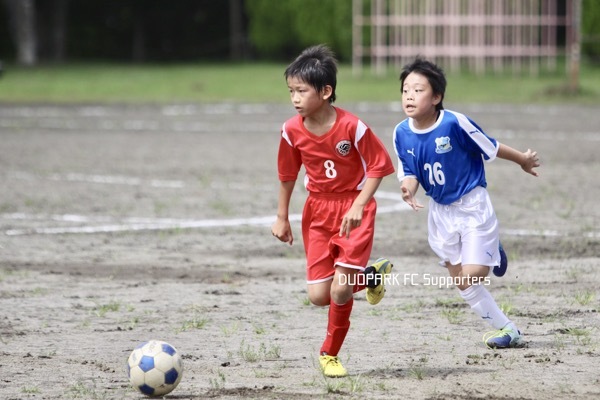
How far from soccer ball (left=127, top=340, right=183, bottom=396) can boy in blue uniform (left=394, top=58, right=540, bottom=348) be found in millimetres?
1577

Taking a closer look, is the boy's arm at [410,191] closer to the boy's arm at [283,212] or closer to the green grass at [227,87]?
the boy's arm at [283,212]

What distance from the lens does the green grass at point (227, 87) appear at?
25.4 meters

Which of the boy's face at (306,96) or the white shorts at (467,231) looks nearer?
the boy's face at (306,96)

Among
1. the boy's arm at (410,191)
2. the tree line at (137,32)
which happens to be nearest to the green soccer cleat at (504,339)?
the boy's arm at (410,191)

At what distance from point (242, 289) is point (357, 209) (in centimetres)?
248

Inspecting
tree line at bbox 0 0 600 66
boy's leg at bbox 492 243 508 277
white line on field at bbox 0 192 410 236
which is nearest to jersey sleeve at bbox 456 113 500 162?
boy's leg at bbox 492 243 508 277

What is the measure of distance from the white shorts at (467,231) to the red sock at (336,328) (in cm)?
76

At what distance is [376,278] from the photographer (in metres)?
6.32

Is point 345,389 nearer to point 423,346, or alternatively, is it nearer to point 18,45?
point 423,346

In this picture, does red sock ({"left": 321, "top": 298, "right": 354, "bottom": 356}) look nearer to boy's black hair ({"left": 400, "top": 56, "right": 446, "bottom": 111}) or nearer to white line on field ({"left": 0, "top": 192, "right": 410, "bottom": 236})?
boy's black hair ({"left": 400, "top": 56, "right": 446, "bottom": 111})

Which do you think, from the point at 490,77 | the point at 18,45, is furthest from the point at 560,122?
the point at 18,45

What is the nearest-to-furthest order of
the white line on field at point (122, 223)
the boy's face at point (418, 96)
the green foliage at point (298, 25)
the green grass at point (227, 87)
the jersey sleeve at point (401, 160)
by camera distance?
the boy's face at point (418, 96), the jersey sleeve at point (401, 160), the white line on field at point (122, 223), the green grass at point (227, 87), the green foliage at point (298, 25)

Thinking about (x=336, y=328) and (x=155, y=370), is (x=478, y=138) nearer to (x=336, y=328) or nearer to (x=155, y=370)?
(x=336, y=328)

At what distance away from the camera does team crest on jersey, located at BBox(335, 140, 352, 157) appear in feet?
20.2
